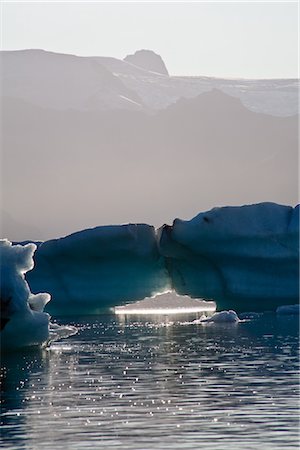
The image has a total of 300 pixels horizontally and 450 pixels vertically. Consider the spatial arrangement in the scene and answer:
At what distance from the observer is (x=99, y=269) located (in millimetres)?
40312

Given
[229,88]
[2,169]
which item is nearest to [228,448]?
[2,169]

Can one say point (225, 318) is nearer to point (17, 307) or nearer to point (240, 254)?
point (240, 254)

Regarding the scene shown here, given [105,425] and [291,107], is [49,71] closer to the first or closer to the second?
[291,107]

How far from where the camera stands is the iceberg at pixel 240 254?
119 ft

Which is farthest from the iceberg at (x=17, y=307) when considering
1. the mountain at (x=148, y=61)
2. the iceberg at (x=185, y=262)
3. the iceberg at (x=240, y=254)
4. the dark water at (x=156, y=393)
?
the mountain at (x=148, y=61)

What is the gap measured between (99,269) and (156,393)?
71.2 feet

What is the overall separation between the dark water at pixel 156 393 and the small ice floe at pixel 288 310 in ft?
22.5

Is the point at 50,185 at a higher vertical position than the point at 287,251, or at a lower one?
higher

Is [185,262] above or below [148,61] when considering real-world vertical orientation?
below

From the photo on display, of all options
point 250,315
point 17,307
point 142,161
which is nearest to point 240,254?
point 250,315

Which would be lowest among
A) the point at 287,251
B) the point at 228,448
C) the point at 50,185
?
the point at 228,448

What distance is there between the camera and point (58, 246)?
38.7 m

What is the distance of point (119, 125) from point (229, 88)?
1022 cm

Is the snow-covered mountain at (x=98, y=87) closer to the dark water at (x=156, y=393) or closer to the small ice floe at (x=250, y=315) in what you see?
the small ice floe at (x=250, y=315)
